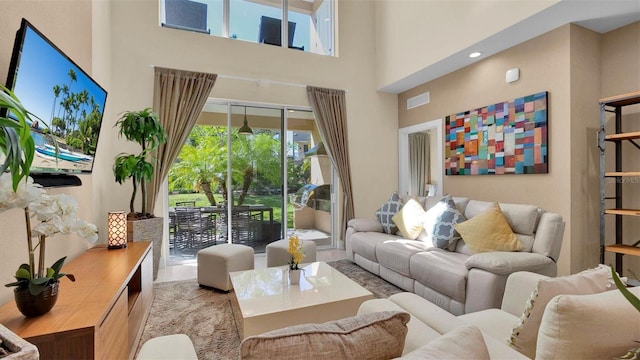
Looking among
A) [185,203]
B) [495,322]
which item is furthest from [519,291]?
[185,203]

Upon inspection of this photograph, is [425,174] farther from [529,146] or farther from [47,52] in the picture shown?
[47,52]

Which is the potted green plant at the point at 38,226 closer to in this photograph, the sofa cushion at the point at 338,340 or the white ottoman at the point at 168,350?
the white ottoman at the point at 168,350

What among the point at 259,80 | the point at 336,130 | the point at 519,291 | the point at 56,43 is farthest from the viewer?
the point at 336,130

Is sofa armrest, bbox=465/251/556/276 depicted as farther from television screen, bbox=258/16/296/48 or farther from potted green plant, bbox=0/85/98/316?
television screen, bbox=258/16/296/48

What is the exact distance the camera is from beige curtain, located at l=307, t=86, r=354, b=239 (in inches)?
196

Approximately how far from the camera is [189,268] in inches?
162

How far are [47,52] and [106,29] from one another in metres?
2.55

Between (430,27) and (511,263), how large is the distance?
332 cm

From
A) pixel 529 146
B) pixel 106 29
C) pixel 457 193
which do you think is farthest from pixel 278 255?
pixel 106 29

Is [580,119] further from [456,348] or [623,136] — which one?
[456,348]

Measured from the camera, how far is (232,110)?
4.60m

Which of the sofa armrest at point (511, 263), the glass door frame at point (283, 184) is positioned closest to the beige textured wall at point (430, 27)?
the glass door frame at point (283, 184)

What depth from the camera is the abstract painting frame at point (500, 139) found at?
3.33m

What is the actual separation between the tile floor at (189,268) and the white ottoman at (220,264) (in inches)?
23.2
